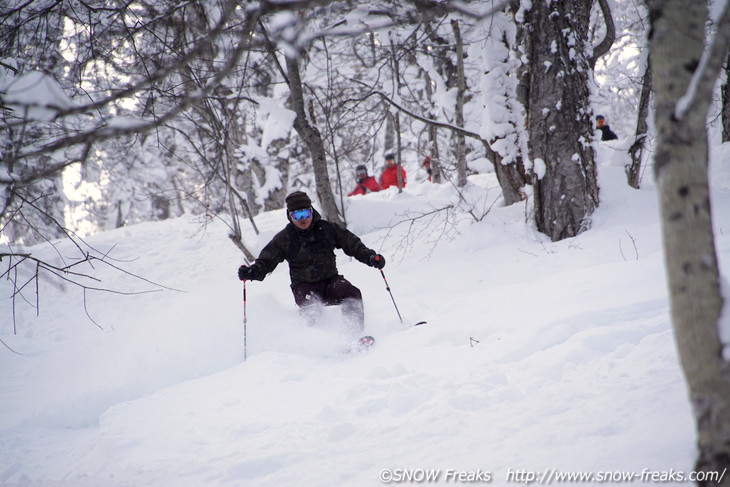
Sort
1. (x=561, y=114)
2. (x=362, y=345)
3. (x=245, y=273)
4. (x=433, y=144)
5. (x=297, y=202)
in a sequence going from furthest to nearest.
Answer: (x=433, y=144) → (x=561, y=114) → (x=297, y=202) → (x=245, y=273) → (x=362, y=345)

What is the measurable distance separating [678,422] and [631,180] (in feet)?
18.3

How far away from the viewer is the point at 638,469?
169 centimetres

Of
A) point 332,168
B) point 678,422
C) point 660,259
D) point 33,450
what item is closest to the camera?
point 678,422

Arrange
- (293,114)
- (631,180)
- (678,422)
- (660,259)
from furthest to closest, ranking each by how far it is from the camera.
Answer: (293,114) → (631,180) → (660,259) → (678,422)

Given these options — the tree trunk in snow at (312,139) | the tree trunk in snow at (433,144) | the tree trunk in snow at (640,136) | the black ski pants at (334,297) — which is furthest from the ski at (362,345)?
the tree trunk in snow at (433,144)

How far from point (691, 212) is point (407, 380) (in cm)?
220

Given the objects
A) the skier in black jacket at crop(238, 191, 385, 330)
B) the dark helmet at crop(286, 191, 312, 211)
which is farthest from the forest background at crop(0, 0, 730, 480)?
the skier in black jacket at crop(238, 191, 385, 330)

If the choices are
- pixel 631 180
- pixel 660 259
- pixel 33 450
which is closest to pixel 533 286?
pixel 660 259

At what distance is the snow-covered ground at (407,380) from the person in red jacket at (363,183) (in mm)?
6846

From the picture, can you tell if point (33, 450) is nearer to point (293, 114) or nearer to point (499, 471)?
point (499, 471)

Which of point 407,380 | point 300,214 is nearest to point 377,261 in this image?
point 300,214

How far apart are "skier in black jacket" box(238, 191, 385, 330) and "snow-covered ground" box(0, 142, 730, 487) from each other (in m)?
0.27

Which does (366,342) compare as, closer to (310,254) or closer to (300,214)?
(310,254)

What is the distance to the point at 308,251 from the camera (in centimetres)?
511
